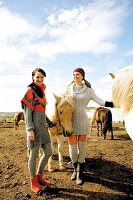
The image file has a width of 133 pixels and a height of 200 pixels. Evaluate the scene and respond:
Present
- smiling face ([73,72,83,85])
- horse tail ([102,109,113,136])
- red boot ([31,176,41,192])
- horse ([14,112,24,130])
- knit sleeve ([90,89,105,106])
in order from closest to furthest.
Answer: red boot ([31,176,41,192]) < smiling face ([73,72,83,85]) < knit sleeve ([90,89,105,106]) < horse tail ([102,109,113,136]) < horse ([14,112,24,130])

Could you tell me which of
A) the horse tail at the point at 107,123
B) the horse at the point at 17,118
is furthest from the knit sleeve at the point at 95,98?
the horse at the point at 17,118

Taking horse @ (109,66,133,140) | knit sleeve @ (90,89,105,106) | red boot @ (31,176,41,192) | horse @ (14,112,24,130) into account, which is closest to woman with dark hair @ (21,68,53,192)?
red boot @ (31,176,41,192)

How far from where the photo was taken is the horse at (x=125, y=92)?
3.34 m

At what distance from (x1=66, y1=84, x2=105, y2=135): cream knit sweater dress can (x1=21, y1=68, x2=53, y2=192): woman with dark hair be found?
653 mm

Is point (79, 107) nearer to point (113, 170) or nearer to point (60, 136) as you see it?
point (60, 136)

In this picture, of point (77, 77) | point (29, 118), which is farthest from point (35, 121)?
point (77, 77)

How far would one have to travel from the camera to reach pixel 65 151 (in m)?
7.58

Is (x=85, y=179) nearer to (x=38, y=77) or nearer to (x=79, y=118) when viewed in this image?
(x=79, y=118)

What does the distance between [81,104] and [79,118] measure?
0.27 m

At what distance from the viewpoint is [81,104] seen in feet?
15.4

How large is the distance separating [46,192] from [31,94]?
5.39 feet

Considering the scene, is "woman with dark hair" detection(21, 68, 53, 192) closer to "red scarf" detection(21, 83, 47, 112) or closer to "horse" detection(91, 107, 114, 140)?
"red scarf" detection(21, 83, 47, 112)

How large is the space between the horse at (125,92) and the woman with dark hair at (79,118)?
102 cm

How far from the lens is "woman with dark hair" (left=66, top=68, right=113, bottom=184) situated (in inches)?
181
